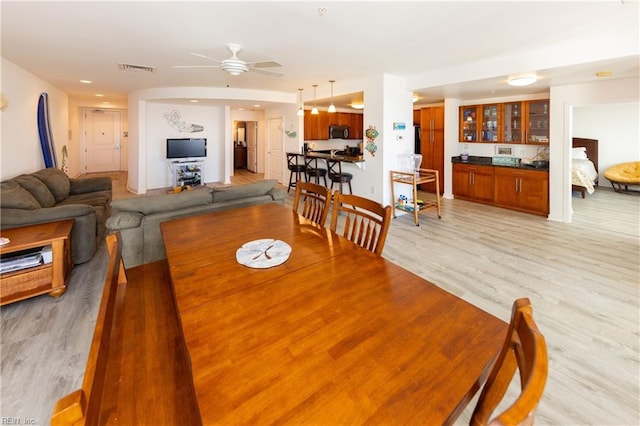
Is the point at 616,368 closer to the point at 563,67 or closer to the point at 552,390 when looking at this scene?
the point at 552,390

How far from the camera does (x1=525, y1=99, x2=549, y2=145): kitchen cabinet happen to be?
5652 millimetres

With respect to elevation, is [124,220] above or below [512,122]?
below

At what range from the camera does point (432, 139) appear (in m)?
7.34

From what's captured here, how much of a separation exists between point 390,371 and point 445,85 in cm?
510

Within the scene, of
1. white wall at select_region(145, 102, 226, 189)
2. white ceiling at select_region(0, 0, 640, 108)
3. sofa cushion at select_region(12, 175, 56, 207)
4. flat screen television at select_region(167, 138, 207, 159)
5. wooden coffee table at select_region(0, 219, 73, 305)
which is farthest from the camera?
flat screen television at select_region(167, 138, 207, 159)

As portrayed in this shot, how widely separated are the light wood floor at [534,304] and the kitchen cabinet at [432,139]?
8.30 ft

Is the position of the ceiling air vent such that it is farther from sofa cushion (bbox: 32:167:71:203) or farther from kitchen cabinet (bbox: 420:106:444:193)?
kitchen cabinet (bbox: 420:106:444:193)

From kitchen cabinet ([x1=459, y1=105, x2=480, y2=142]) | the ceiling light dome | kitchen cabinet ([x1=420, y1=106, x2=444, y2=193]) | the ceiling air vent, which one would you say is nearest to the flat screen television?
the ceiling air vent

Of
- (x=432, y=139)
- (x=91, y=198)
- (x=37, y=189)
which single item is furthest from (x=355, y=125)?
(x=37, y=189)

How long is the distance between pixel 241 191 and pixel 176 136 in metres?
5.89

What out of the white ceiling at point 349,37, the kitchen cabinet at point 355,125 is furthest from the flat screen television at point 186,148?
the kitchen cabinet at point 355,125

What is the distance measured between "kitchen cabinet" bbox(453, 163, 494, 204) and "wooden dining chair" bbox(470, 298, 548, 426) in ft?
20.2

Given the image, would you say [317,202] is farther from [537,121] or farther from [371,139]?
[537,121]

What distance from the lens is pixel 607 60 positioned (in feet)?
11.1
